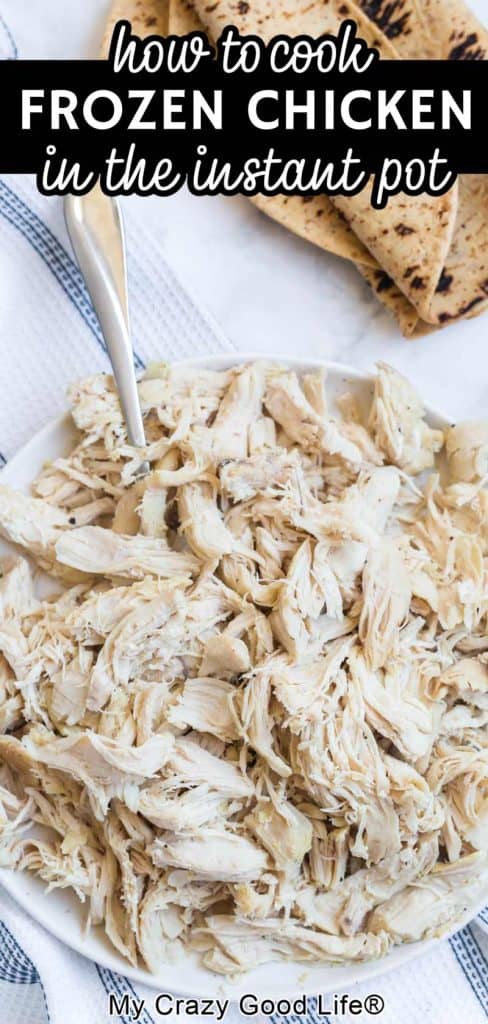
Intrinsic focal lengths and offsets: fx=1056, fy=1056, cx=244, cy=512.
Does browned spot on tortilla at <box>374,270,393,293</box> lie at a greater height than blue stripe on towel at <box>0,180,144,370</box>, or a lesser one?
lesser

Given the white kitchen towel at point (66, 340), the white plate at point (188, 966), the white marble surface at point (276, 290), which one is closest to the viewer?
the white plate at point (188, 966)

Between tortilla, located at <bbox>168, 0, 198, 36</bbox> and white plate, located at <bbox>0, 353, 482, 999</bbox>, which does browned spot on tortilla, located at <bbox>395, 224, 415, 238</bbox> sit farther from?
white plate, located at <bbox>0, 353, 482, 999</bbox>

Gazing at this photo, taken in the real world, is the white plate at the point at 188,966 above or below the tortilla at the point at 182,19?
below

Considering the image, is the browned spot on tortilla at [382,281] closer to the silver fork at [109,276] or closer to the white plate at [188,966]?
the silver fork at [109,276]

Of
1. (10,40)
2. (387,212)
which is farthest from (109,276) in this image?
(10,40)

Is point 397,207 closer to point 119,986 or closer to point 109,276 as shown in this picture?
point 109,276

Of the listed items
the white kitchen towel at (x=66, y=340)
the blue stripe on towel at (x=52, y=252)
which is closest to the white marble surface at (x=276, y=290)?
the white kitchen towel at (x=66, y=340)

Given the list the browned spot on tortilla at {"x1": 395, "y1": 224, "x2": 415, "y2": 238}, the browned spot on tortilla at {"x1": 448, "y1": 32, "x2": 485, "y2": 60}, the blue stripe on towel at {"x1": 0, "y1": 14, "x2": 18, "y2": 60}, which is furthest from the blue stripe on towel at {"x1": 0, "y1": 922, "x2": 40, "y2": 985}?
the browned spot on tortilla at {"x1": 448, "y1": 32, "x2": 485, "y2": 60}
